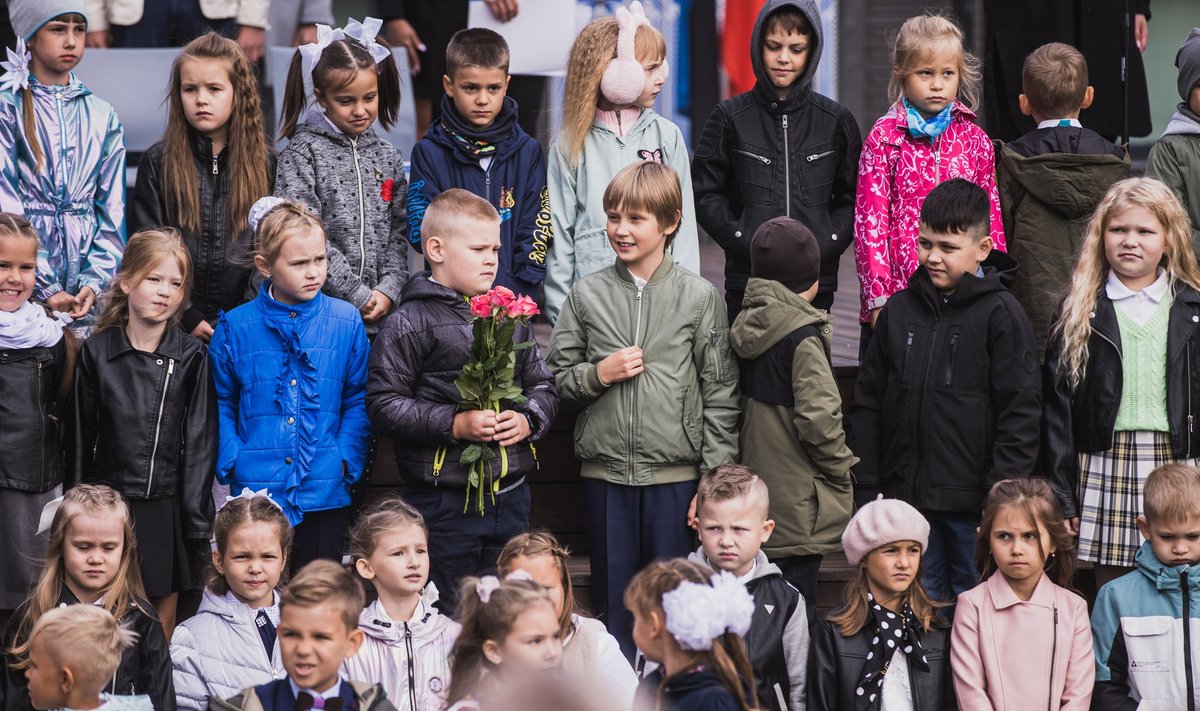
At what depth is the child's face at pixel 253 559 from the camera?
5164mm

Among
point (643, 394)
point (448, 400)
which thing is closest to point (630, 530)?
point (643, 394)

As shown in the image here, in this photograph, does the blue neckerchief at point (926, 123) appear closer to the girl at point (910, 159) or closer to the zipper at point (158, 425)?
the girl at point (910, 159)

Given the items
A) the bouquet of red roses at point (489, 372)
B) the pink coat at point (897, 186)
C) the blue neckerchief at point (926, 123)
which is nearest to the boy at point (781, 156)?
the pink coat at point (897, 186)

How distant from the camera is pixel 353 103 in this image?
6.10 metres

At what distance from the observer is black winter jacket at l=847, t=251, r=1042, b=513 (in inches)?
219

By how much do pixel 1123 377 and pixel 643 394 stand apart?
1.68m

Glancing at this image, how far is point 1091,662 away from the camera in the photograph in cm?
527

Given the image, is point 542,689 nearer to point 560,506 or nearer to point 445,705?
point 445,705

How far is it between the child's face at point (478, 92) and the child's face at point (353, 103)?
296 millimetres

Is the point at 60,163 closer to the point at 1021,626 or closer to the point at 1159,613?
the point at 1021,626

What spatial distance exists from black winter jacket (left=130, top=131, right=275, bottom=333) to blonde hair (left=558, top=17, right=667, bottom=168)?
1291mm

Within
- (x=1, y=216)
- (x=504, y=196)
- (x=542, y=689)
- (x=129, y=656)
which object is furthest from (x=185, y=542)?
(x=542, y=689)

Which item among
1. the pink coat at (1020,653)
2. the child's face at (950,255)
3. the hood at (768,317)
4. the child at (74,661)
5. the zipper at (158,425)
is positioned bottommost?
the pink coat at (1020,653)

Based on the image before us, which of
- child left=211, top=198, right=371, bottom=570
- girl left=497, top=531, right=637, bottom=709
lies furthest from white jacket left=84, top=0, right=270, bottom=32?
girl left=497, top=531, right=637, bottom=709
